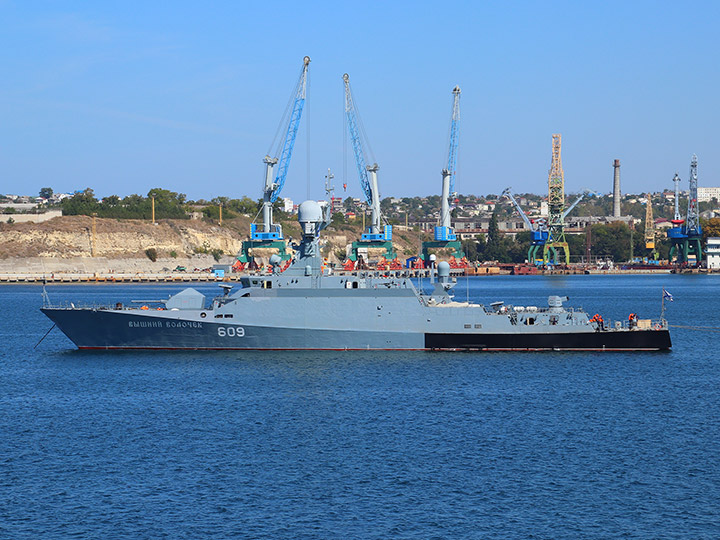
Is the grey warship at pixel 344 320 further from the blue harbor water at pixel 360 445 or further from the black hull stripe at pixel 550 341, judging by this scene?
the blue harbor water at pixel 360 445

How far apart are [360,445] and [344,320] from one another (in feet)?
64.8

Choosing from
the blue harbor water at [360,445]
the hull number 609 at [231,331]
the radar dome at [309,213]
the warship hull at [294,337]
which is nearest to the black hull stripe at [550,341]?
the warship hull at [294,337]

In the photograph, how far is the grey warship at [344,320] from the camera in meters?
52.3

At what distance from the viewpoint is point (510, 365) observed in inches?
1955

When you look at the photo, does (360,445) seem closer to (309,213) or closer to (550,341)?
(550,341)

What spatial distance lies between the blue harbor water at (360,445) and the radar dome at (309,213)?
6.55m

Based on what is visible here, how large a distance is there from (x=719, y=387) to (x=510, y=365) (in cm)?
1075

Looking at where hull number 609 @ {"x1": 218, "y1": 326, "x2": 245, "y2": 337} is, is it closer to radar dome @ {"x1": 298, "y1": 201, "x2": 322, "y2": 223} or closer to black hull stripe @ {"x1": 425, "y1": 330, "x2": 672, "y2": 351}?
radar dome @ {"x1": 298, "y1": 201, "x2": 322, "y2": 223}

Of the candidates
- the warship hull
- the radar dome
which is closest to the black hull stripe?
the warship hull

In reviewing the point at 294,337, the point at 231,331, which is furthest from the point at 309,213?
the point at 231,331

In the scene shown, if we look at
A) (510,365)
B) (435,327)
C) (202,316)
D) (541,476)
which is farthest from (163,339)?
(541,476)

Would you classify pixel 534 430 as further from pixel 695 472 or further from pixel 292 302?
pixel 292 302

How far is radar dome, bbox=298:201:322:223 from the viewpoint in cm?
5562

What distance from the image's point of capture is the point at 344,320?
52469mm
